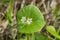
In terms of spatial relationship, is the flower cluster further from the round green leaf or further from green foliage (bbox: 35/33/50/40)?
green foliage (bbox: 35/33/50/40)

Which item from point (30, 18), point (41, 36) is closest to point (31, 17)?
point (30, 18)

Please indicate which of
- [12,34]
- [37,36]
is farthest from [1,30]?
[37,36]

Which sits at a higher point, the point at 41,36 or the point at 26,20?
the point at 26,20

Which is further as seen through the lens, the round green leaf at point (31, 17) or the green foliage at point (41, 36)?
the green foliage at point (41, 36)

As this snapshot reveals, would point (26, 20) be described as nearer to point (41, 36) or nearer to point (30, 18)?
point (30, 18)

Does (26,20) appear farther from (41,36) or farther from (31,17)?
(41,36)

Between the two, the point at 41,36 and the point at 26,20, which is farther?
the point at 41,36

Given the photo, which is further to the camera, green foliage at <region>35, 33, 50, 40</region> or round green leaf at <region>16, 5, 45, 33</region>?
green foliage at <region>35, 33, 50, 40</region>

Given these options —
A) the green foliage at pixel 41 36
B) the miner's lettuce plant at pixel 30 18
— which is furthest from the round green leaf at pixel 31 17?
the green foliage at pixel 41 36

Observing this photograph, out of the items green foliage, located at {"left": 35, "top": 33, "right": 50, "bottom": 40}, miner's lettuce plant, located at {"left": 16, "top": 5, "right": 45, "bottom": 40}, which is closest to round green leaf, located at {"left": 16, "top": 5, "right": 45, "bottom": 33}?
miner's lettuce plant, located at {"left": 16, "top": 5, "right": 45, "bottom": 40}

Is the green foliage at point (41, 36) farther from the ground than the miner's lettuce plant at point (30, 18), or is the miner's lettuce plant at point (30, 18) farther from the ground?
the miner's lettuce plant at point (30, 18)

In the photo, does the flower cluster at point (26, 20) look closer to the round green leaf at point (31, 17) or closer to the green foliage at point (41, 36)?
the round green leaf at point (31, 17)
